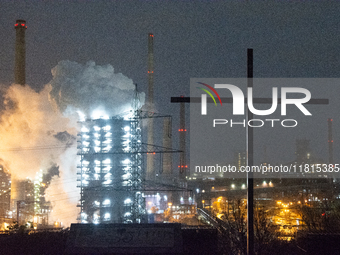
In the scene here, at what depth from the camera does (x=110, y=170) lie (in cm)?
3912

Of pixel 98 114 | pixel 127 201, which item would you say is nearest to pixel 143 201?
pixel 127 201

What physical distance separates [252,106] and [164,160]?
61177 mm

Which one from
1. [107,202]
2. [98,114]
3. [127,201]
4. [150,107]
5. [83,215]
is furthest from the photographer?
[150,107]

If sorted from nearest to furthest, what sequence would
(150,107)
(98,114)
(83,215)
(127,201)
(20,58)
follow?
(127,201) → (83,215) → (98,114) → (20,58) → (150,107)

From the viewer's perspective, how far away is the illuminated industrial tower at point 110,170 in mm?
38203

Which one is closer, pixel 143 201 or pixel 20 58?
pixel 143 201

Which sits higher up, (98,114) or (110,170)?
(98,114)

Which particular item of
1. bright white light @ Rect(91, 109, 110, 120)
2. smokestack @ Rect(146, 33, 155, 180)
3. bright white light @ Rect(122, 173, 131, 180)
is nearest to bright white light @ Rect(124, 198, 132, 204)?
bright white light @ Rect(122, 173, 131, 180)

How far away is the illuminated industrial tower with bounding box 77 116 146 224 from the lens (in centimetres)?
3820

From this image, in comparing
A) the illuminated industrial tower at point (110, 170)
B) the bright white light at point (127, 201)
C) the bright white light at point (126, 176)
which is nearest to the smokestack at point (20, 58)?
the illuminated industrial tower at point (110, 170)

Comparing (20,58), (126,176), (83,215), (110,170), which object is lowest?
(83,215)

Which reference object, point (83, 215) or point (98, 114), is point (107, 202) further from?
point (98, 114)

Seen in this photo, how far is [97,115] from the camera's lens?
1639 inches

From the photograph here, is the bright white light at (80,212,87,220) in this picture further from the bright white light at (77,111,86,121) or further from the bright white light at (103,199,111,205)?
the bright white light at (77,111,86,121)
